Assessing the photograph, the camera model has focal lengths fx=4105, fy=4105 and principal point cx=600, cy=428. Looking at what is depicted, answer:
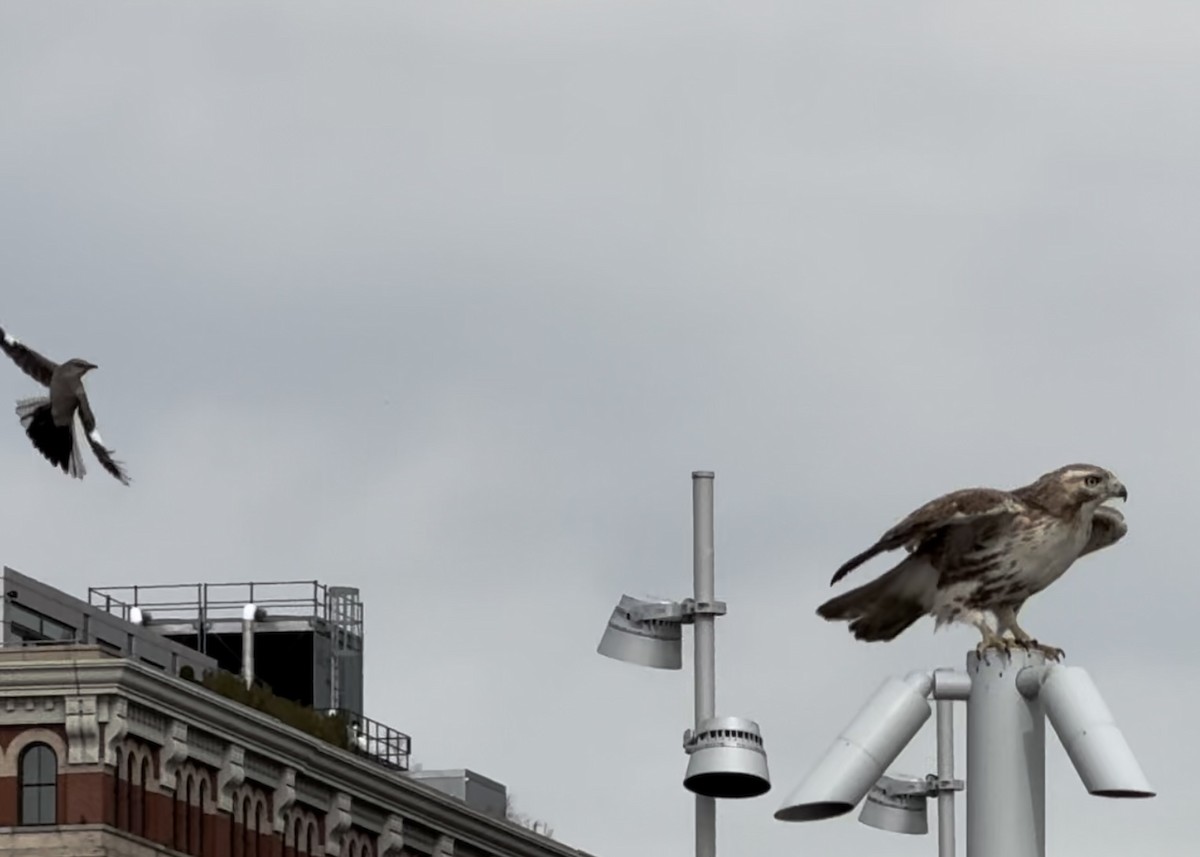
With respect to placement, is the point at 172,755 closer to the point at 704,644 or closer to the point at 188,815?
the point at 188,815

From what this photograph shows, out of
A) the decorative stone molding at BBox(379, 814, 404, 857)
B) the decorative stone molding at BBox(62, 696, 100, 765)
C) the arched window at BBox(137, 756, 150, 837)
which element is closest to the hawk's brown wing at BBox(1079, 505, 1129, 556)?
the decorative stone molding at BBox(62, 696, 100, 765)

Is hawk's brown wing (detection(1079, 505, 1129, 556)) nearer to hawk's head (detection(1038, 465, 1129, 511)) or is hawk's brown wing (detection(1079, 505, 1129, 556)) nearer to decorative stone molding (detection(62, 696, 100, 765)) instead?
hawk's head (detection(1038, 465, 1129, 511))

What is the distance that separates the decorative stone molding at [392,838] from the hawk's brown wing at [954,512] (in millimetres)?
81804

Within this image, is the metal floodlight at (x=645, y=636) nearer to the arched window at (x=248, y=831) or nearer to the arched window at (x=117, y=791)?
the arched window at (x=117, y=791)

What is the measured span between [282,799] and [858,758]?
7698cm

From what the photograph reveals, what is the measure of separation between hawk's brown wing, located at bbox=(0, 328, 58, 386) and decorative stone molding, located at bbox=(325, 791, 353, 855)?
108ft

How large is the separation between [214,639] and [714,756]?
271 feet

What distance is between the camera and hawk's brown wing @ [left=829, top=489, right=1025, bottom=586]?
18.2 m

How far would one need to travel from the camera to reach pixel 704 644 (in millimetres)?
29734

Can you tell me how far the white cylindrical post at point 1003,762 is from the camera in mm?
16641

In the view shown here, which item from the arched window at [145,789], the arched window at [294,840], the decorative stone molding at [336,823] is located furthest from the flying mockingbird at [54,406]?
the decorative stone molding at [336,823]

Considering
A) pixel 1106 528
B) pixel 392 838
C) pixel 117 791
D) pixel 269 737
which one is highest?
pixel 269 737

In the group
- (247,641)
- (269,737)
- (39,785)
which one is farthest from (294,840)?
(247,641)

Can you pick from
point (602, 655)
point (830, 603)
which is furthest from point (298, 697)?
point (830, 603)
